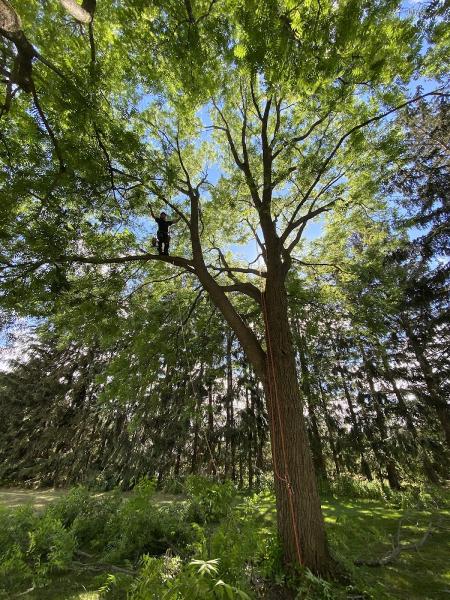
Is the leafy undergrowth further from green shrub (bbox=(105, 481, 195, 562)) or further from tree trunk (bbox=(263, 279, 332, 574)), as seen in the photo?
tree trunk (bbox=(263, 279, 332, 574))

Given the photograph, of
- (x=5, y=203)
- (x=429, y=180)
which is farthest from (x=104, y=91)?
(x=429, y=180)

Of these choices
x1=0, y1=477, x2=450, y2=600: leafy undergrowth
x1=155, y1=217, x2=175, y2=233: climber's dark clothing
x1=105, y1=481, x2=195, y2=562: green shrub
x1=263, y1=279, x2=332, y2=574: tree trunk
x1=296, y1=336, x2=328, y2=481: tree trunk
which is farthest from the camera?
x1=296, y1=336, x2=328, y2=481: tree trunk

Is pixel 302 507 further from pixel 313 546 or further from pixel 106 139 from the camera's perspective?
pixel 106 139

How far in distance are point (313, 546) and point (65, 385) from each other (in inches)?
634

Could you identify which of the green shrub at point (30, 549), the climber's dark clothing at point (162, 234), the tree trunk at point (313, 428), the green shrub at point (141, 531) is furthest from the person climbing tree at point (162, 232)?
the tree trunk at point (313, 428)

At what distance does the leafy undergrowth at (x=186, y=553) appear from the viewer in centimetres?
189

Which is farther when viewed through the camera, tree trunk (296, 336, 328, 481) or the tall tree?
tree trunk (296, 336, 328, 481)

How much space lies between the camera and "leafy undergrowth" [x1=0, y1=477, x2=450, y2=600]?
189cm

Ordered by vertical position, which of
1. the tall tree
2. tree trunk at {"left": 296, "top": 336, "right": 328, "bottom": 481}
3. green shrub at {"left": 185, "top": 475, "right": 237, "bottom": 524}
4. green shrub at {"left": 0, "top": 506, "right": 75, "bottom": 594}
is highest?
the tall tree

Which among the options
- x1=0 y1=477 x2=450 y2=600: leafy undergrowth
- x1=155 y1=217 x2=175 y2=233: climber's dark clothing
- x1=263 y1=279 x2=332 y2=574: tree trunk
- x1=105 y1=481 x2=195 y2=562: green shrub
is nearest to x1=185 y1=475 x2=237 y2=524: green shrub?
x1=0 y1=477 x2=450 y2=600: leafy undergrowth

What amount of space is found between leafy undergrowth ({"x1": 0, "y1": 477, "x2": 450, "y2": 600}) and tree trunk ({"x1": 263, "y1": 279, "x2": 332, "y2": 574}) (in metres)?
0.22

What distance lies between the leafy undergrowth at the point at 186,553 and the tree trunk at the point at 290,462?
0.22 metres

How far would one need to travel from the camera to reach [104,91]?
366cm

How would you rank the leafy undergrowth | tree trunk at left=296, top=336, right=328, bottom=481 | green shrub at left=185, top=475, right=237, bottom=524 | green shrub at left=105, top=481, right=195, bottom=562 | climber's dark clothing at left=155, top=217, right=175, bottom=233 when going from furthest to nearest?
1. tree trunk at left=296, top=336, right=328, bottom=481
2. climber's dark clothing at left=155, top=217, right=175, bottom=233
3. green shrub at left=105, top=481, right=195, bottom=562
4. green shrub at left=185, top=475, right=237, bottom=524
5. the leafy undergrowth
